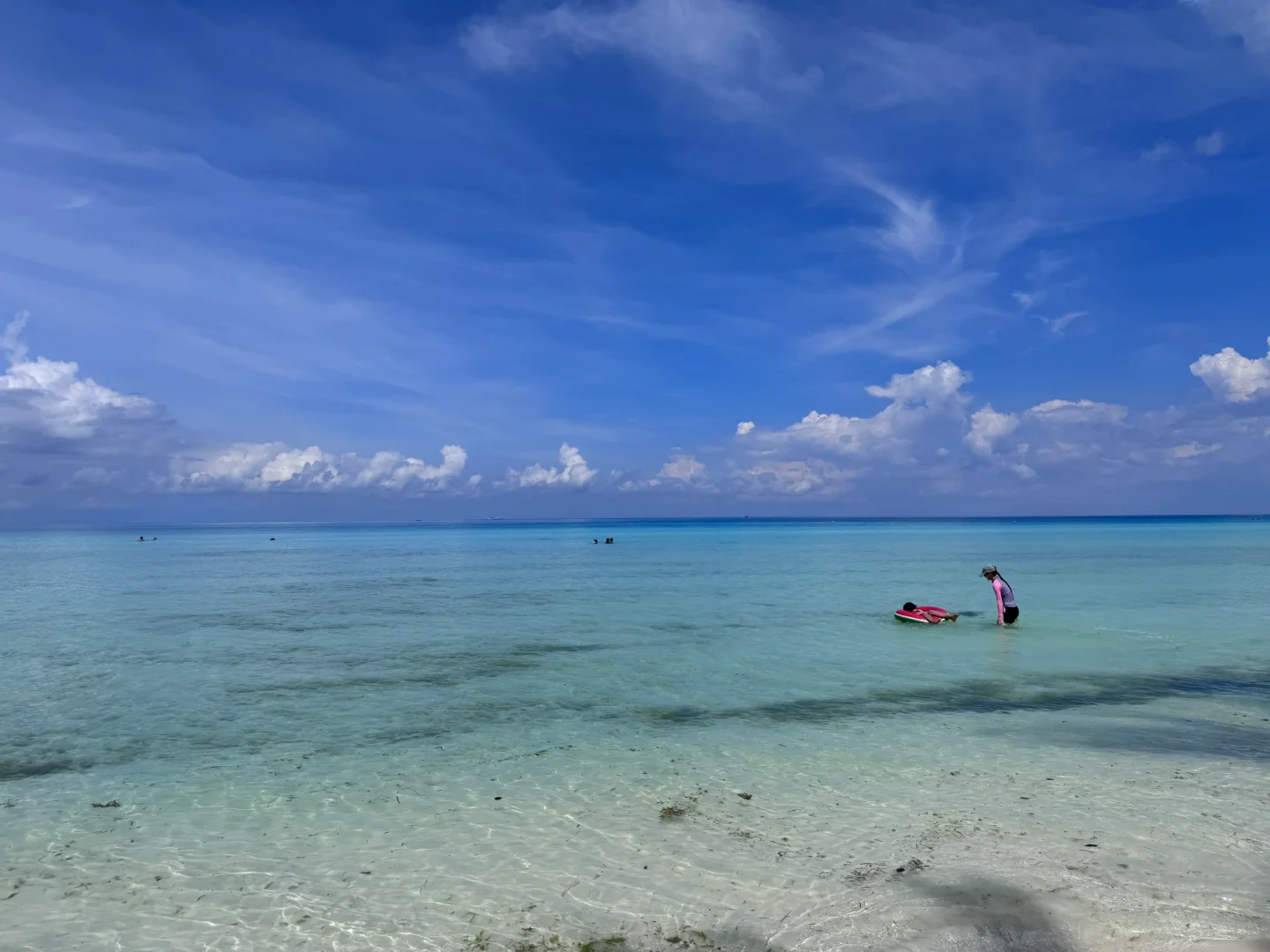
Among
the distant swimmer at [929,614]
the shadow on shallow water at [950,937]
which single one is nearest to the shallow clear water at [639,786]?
the shadow on shallow water at [950,937]

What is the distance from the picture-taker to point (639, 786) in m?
10.9

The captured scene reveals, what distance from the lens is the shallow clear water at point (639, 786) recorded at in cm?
736

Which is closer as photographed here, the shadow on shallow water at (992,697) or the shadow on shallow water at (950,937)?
the shadow on shallow water at (950,937)

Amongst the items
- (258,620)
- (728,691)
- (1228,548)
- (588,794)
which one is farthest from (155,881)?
(1228,548)

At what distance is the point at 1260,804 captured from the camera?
31.8 feet

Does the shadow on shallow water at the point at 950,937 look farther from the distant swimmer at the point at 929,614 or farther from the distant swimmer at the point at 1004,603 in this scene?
the distant swimmer at the point at 929,614

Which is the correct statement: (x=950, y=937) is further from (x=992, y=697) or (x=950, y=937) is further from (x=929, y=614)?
(x=929, y=614)

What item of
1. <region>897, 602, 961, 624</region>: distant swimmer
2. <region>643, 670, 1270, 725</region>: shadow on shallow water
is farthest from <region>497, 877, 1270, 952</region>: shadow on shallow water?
<region>897, 602, 961, 624</region>: distant swimmer

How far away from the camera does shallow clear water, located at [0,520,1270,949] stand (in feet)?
24.1

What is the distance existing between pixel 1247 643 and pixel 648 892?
2277 cm

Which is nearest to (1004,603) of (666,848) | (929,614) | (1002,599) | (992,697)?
(1002,599)

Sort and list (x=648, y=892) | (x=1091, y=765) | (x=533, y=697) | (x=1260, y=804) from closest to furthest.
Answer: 1. (x=648, y=892)
2. (x=1260, y=804)
3. (x=1091, y=765)
4. (x=533, y=697)

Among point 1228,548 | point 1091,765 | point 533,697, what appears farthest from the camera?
point 1228,548

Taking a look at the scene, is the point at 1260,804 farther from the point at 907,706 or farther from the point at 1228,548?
the point at 1228,548
